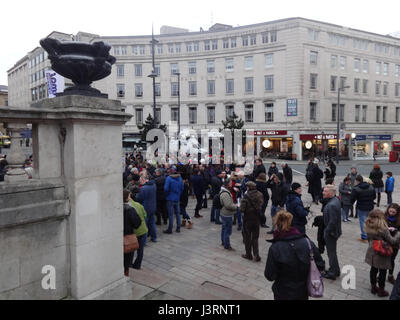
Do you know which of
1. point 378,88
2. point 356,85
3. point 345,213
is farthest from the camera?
point 378,88

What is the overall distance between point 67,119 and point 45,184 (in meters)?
0.78

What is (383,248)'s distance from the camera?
4.95 metres

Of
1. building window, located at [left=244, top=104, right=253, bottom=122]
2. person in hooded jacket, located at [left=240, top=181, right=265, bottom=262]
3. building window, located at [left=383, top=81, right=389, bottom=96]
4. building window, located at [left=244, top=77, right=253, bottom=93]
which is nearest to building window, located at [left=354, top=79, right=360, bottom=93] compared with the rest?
building window, located at [left=383, top=81, right=389, bottom=96]

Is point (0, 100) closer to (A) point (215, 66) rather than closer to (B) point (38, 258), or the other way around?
(A) point (215, 66)

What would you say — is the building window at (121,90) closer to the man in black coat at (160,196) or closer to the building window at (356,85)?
the building window at (356,85)

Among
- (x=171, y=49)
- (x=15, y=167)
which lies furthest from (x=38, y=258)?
(x=171, y=49)

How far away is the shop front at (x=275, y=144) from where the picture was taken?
130 feet

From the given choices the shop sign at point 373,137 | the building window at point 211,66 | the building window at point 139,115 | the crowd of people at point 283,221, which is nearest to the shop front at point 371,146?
the shop sign at point 373,137

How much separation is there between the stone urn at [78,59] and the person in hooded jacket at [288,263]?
2.92 m

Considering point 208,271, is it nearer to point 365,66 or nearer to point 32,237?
point 32,237

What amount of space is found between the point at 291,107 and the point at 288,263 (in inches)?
1478

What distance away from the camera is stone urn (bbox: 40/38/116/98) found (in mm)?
3551

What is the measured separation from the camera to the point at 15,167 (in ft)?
10.6

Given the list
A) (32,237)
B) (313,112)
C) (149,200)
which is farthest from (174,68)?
(32,237)
